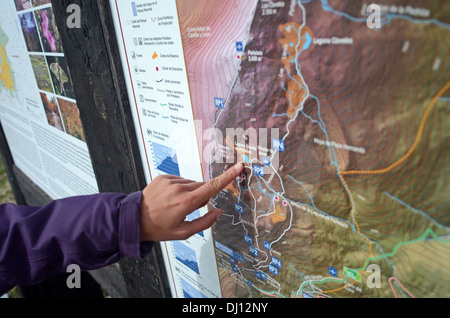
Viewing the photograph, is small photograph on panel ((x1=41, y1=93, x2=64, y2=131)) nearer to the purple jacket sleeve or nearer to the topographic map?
the purple jacket sleeve

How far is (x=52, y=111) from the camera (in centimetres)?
149

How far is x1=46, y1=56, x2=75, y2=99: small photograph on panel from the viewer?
1237 mm

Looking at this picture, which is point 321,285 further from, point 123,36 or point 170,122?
point 123,36

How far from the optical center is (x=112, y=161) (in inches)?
45.0

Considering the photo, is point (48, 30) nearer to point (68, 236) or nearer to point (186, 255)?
point (68, 236)

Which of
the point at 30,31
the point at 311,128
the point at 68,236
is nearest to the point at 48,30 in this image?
the point at 30,31

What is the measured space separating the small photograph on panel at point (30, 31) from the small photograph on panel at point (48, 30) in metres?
0.06

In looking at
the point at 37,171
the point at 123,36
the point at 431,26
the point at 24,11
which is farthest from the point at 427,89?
the point at 37,171

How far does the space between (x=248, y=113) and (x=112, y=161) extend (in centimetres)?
68

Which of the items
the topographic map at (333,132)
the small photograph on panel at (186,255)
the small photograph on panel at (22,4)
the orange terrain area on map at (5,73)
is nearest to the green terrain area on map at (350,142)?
the topographic map at (333,132)

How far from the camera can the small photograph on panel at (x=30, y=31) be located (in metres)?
1.33

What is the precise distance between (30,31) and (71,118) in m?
0.46

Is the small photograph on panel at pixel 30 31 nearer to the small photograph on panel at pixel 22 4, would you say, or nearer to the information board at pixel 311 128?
the small photograph on panel at pixel 22 4

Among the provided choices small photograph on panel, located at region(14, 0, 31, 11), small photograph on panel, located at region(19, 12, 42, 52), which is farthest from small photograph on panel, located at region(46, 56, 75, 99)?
small photograph on panel, located at region(14, 0, 31, 11)
